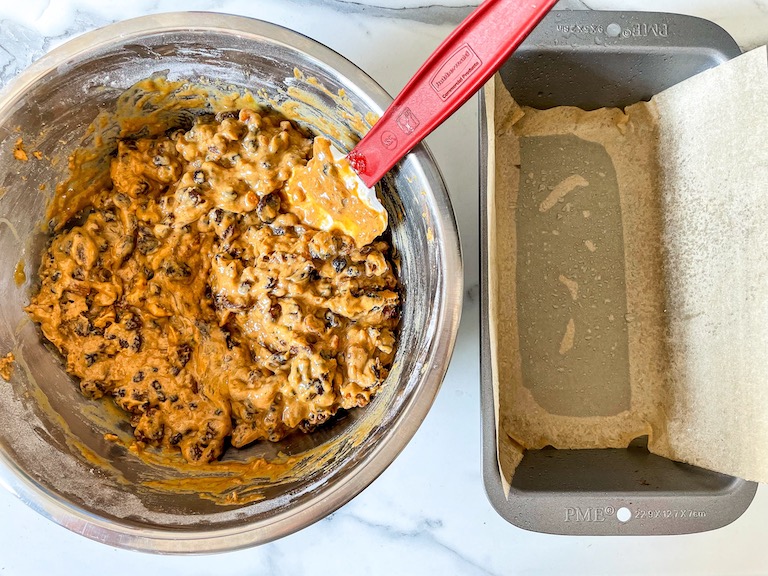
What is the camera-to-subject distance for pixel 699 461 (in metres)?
1.10

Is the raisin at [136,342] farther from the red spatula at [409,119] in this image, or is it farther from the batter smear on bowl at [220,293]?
the red spatula at [409,119]

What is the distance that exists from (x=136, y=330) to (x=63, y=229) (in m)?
0.22

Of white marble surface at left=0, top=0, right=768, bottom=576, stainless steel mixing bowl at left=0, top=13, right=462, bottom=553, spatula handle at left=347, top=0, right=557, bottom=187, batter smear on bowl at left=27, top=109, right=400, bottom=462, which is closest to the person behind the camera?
spatula handle at left=347, top=0, right=557, bottom=187

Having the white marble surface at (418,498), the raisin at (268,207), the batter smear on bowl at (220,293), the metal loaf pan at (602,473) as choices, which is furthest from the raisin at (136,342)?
the metal loaf pan at (602,473)

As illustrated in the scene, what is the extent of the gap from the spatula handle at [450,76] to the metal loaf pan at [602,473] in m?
0.18

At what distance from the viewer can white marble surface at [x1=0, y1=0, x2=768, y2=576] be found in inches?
45.1

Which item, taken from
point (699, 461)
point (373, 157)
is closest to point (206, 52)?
point (373, 157)

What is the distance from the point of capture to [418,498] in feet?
3.85

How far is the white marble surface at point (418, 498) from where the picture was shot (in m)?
1.15

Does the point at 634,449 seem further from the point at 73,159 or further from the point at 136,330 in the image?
the point at 73,159

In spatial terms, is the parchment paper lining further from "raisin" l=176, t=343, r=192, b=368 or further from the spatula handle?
"raisin" l=176, t=343, r=192, b=368

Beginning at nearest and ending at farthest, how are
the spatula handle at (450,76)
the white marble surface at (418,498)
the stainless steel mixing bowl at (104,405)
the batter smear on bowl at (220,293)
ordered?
the spatula handle at (450,76) < the stainless steel mixing bowl at (104,405) < the batter smear on bowl at (220,293) < the white marble surface at (418,498)

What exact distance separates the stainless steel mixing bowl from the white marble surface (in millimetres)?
215

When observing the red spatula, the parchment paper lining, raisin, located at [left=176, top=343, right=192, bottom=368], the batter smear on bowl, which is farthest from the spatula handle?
raisin, located at [left=176, top=343, right=192, bottom=368]
